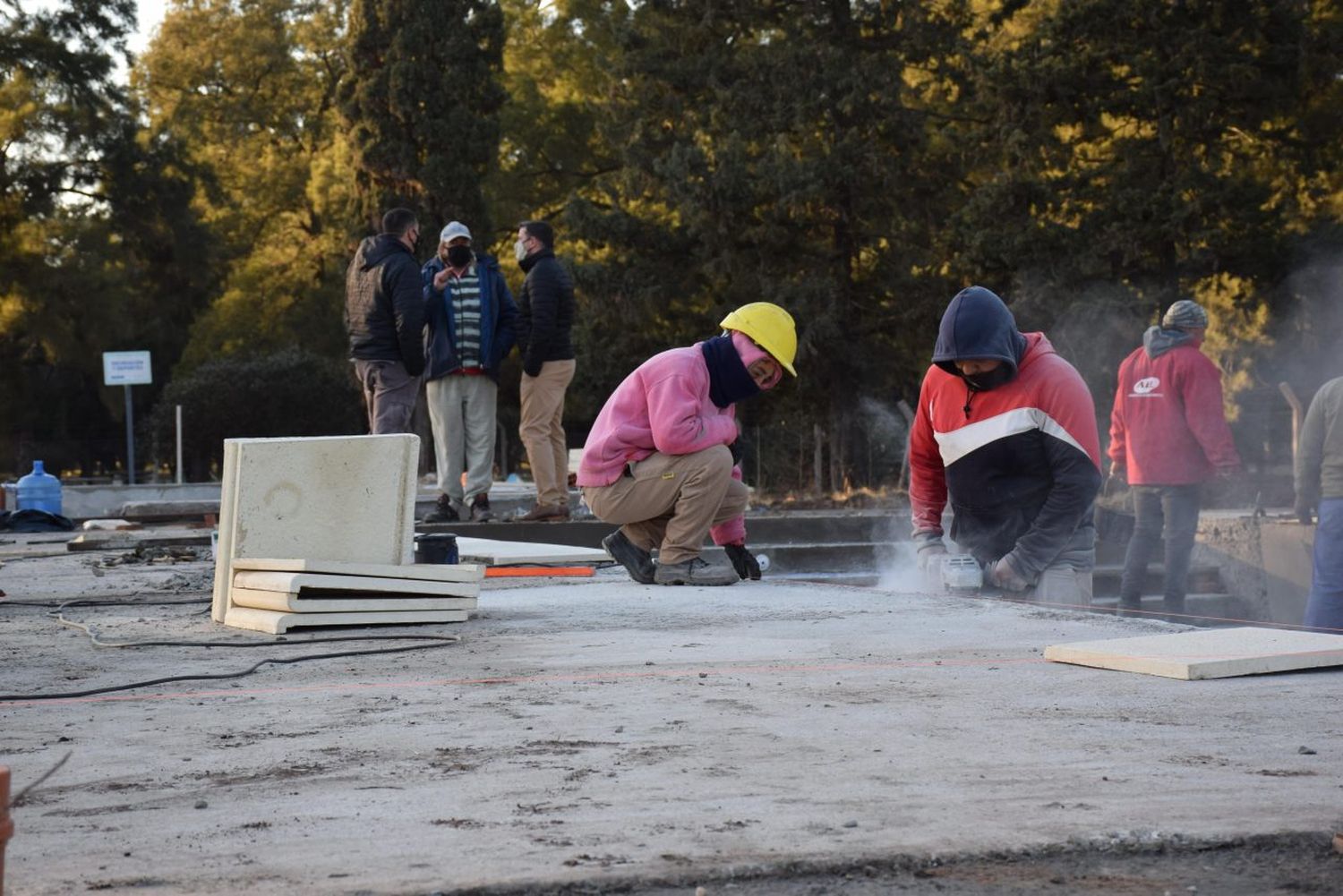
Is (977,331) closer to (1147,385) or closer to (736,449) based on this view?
(736,449)

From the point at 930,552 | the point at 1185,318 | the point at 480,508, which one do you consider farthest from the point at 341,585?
the point at 480,508

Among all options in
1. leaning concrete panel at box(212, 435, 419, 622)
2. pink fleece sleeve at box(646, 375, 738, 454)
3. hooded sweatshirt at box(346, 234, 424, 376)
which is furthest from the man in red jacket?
leaning concrete panel at box(212, 435, 419, 622)

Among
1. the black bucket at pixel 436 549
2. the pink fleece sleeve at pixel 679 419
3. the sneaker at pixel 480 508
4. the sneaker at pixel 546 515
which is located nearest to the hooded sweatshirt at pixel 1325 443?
the pink fleece sleeve at pixel 679 419

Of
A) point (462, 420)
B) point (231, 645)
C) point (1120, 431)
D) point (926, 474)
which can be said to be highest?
point (462, 420)

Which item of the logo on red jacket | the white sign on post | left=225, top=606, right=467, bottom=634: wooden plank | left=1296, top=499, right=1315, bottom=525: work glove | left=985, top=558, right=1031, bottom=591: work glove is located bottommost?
left=225, top=606, right=467, bottom=634: wooden plank

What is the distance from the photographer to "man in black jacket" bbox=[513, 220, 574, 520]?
11.0 metres

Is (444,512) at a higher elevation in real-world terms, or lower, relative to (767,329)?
lower

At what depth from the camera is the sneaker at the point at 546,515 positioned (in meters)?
11.3

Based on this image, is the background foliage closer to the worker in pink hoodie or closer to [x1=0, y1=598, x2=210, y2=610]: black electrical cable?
the worker in pink hoodie

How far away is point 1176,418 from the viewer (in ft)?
30.8

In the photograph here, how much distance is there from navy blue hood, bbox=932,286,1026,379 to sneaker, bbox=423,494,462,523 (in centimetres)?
595

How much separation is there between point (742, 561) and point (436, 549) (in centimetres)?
153

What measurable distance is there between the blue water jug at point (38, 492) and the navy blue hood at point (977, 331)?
40.6 feet

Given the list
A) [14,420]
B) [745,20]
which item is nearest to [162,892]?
[745,20]
